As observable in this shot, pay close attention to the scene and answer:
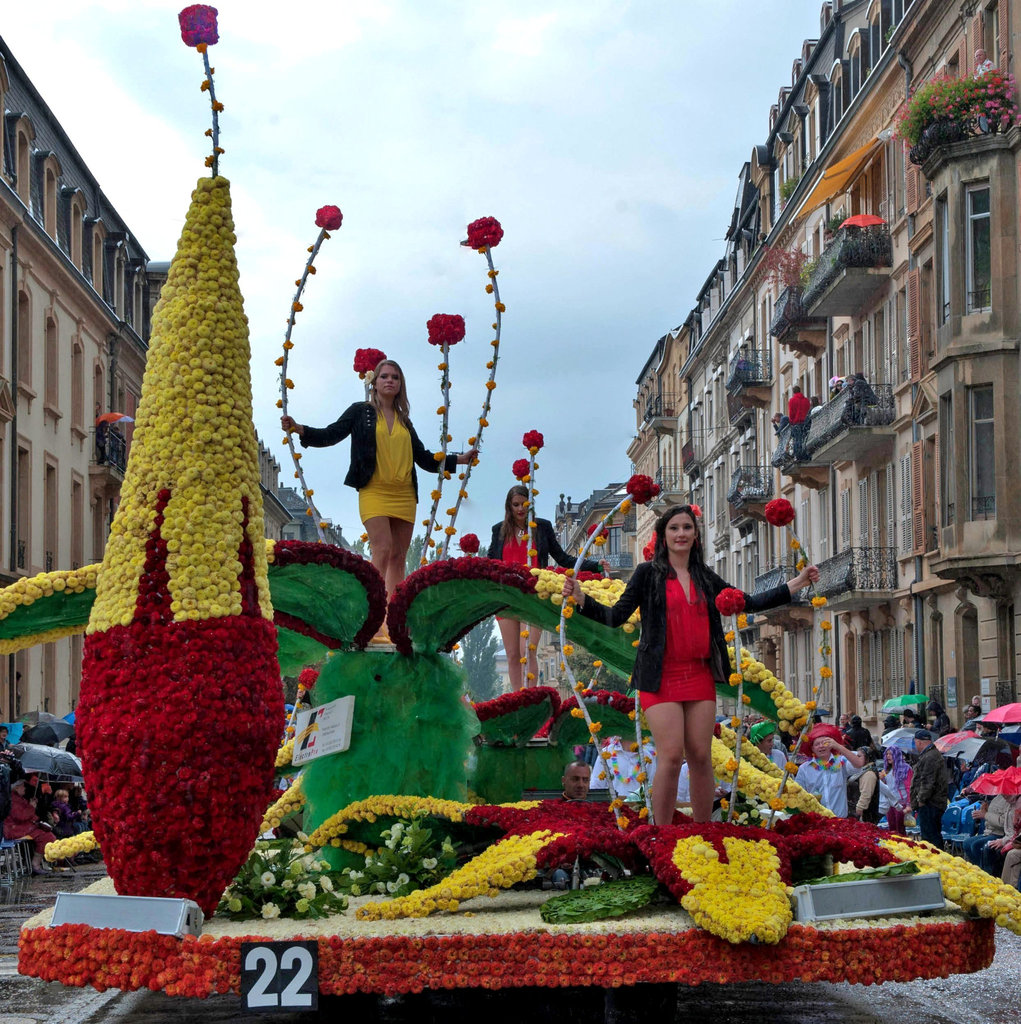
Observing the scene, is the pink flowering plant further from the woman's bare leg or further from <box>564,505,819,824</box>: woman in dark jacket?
the woman's bare leg

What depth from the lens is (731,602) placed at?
6148mm

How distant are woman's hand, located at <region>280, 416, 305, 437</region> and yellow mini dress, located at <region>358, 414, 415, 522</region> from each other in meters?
0.40

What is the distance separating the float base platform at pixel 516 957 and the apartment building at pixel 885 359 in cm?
2141

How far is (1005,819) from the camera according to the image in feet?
44.9

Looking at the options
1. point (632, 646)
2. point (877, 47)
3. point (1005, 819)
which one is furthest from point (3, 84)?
point (632, 646)

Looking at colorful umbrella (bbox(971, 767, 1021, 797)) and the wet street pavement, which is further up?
colorful umbrella (bbox(971, 767, 1021, 797))

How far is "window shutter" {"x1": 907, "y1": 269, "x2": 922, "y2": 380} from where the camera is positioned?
3181 centimetres

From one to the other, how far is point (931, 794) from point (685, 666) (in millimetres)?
10620

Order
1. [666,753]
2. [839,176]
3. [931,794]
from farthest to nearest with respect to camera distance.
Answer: [839,176] < [931,794] < [666,753]

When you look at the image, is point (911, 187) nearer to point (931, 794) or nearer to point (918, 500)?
point (918, 500)

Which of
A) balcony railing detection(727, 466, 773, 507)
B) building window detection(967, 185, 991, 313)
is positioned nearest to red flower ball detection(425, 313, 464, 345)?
building window detection(967, 185, 991, 313)

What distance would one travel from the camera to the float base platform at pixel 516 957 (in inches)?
209

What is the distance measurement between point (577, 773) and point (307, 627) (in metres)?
1.69

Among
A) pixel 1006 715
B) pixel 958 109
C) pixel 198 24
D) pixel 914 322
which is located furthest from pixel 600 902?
pixel 914 322
